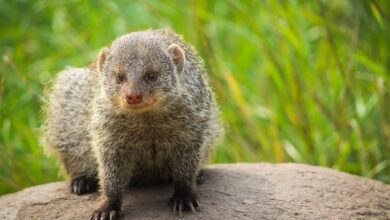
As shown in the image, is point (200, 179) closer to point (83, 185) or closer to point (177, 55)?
point (83, 185)

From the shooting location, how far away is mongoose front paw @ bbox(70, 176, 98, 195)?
12.2 ft

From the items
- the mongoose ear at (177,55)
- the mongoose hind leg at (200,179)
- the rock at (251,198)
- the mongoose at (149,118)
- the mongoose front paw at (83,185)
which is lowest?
the rock at (251,198)

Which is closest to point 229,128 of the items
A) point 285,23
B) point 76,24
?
point 285,23

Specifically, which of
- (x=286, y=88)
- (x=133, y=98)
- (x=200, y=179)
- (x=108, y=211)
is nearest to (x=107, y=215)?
(x=108, y=211)

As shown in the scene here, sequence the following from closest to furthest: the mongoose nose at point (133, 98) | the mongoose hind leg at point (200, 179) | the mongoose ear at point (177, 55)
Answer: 1. the mongoose nose at point (133, 98)
2. the mongoose ear at point (177, 55)
3. the mongoose hind leg at point (200, 179)

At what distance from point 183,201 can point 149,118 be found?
1.62 ft

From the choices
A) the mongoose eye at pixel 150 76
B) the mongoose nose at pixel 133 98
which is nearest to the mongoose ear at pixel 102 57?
the mongoose eye at pixel 150 76

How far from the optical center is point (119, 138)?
3.29m

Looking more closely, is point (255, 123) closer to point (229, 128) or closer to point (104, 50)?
point (229, 128)

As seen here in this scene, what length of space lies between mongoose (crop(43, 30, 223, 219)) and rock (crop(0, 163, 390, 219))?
4.8 inches

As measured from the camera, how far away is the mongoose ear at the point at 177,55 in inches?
133

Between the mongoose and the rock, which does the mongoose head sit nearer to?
the mongoose

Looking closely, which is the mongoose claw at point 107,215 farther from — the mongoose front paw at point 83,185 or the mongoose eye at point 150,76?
the mongoose eye at point 150,76

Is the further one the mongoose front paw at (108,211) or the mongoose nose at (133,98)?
the mongoose front paw at (108,211)
